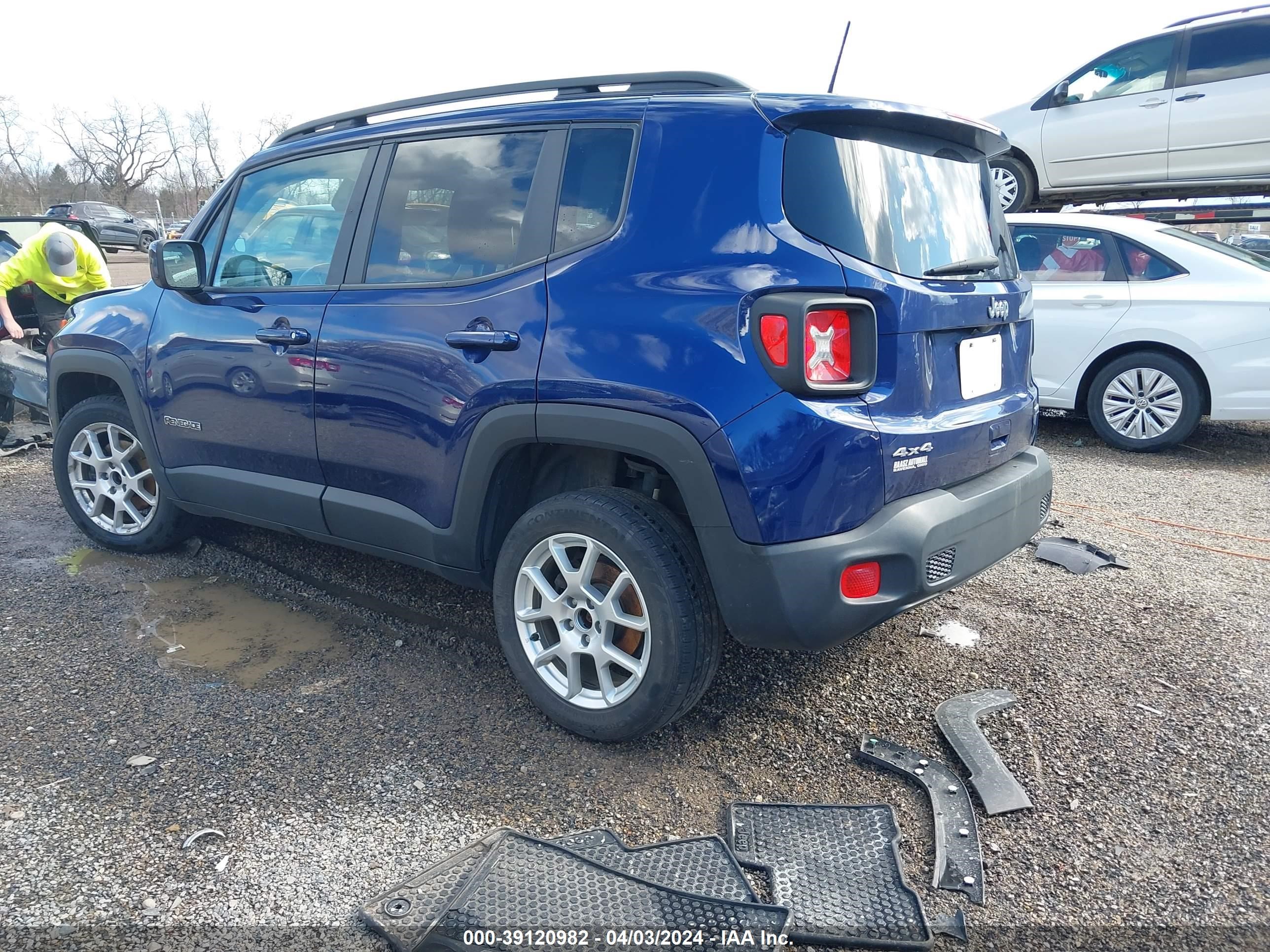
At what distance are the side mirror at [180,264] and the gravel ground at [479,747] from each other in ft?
4.39

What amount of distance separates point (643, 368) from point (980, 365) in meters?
1.16

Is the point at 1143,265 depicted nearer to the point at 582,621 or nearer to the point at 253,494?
the point at 582,621

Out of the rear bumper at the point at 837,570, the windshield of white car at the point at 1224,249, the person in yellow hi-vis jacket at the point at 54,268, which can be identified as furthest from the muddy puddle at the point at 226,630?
the windshield of white car at the point at 1224,249

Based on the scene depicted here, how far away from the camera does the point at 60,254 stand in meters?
6.56

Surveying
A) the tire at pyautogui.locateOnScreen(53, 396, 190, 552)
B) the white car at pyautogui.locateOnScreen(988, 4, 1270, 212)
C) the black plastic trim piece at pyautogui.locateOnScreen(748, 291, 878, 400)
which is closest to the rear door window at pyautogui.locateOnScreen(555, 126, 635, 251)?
the black plastic trim piece at pyautogui.locateOnScreen(748, 291, 878, 400)

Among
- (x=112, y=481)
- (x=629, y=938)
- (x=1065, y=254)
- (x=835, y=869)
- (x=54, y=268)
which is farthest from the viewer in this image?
(x=1065, y=254)

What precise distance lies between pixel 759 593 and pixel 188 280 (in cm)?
287

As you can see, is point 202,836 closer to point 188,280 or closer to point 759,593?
point 759,593

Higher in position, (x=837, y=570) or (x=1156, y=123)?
(x=1156, y=123)

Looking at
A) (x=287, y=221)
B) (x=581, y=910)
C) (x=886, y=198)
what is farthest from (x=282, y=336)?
(x=581, y=910)

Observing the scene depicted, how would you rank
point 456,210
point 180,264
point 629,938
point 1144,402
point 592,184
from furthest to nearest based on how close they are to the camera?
1. point 1144,402
2. point 180,264
3. point 456,210
4. point 592,184
5. point 629,938

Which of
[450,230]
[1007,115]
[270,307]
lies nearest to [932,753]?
[450,230]

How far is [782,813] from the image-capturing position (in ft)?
8.35

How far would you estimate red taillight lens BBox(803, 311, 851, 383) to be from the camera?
2.38m
